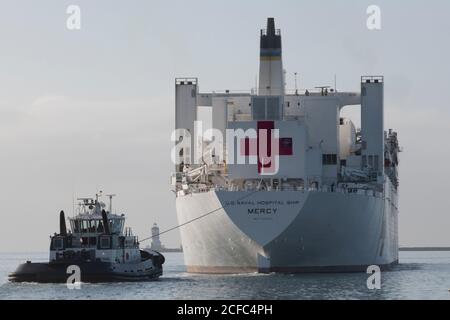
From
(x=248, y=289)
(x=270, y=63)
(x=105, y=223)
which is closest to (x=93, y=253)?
(x=105, y=223)

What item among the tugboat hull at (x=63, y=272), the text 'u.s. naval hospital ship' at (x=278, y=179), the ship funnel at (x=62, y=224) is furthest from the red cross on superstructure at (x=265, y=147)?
the tugboat hull at (x=63, y=272)

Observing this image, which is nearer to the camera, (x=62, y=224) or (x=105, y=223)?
(x=62, y=224)

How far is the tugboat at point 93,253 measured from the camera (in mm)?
61812

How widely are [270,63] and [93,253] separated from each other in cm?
1904

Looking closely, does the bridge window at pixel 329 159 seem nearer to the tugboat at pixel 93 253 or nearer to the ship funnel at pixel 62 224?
the tugboat at pixel 93 253

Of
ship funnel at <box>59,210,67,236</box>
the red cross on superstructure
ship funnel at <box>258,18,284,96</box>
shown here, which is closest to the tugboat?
ship funnel at <box>59,210,67,236</box>

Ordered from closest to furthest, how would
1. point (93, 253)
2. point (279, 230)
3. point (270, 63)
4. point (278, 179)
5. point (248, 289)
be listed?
point (248, 289) → point (93, 253) → point (279, 230) → point (278, 179) → point (270, 63)

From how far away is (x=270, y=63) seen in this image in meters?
76.4

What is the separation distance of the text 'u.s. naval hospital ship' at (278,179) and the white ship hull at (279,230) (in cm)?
6

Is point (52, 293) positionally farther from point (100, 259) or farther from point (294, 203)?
point (294, 203)

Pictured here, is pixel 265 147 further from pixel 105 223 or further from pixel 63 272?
pixel 63 272

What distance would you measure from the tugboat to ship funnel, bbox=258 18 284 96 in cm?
1326

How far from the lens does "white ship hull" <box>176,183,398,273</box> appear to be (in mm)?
67875

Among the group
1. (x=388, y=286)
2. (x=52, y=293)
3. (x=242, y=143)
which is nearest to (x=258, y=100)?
(x=242, y=143)
